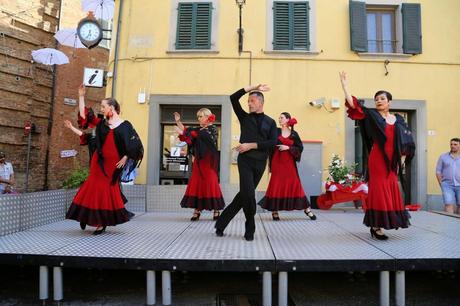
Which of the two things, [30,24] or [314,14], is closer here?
[314,14]

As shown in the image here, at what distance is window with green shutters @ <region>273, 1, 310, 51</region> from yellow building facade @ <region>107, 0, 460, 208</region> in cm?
3

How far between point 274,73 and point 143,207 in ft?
15.3

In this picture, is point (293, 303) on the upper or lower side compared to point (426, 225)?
lower

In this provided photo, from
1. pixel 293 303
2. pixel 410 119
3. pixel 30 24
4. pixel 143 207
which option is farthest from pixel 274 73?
pixel 30 24

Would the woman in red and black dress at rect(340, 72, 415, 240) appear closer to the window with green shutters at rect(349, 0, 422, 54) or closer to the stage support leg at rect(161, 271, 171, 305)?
the stage support leg at rect(161, 271, 171, 305)

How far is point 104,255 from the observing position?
361 centimetres

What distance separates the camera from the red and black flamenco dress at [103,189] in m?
4.83

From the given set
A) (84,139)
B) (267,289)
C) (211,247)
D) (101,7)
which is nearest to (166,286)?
(211,247)

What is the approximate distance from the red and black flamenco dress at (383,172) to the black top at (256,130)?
3.22ft

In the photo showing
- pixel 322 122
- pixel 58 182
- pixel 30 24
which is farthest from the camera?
pixel 58 182

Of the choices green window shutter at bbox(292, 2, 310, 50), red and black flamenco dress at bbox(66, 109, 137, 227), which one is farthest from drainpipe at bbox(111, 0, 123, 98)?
red and black flamenco dress at bbox(66, 109, 137, 227)

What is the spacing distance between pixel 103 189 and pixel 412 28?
28.8 ft

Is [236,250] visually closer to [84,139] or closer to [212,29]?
[84,139]

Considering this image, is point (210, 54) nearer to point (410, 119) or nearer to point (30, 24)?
point (410, 119)
